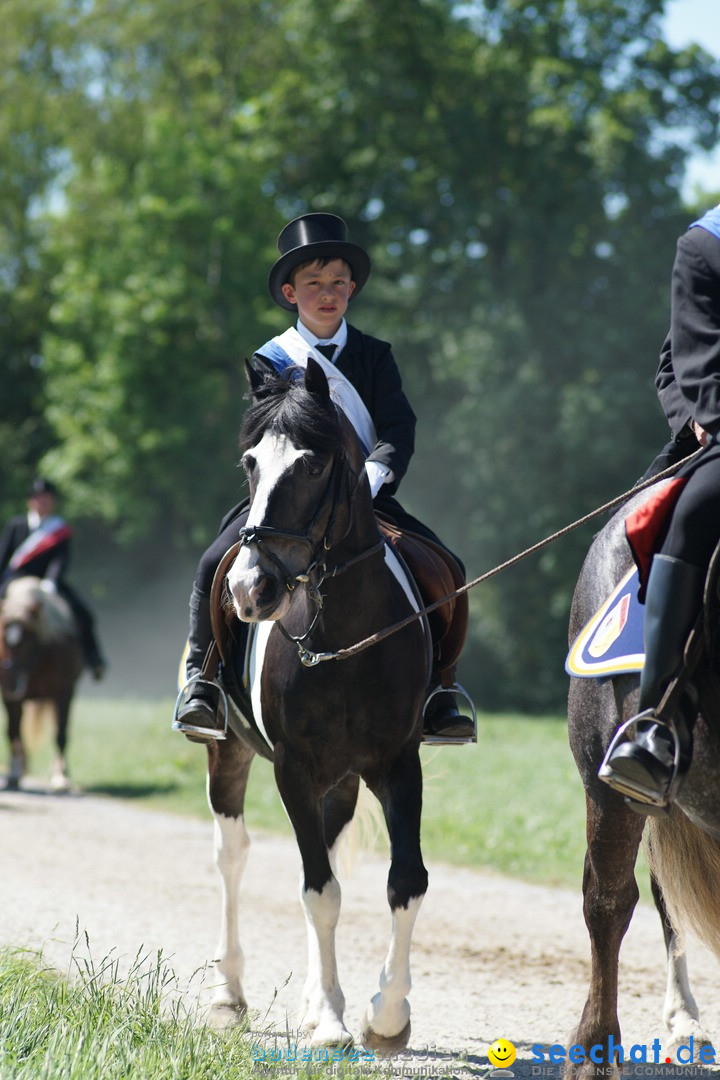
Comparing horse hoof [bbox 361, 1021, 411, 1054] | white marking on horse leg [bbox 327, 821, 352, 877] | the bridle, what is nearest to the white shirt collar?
the bridle

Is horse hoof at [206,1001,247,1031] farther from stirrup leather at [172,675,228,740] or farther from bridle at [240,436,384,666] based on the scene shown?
bridle at [240,436,384,666]

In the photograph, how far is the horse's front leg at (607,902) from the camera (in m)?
4.48

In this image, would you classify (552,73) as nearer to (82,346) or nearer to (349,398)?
(82,346)

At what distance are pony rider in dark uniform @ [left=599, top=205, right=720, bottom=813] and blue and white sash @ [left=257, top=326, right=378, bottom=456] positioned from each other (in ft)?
5.76

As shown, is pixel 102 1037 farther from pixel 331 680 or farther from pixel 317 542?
pixel 317 542

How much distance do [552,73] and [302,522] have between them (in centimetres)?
2710

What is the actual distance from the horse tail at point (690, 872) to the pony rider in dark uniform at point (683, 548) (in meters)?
0.61

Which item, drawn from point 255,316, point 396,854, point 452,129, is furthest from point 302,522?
point 255,316

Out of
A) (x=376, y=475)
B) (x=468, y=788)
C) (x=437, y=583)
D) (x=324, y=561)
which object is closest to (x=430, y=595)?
(x=437, y=583)

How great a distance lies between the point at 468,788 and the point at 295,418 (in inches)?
390

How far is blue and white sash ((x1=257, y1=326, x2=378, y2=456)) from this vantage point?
5559 mm

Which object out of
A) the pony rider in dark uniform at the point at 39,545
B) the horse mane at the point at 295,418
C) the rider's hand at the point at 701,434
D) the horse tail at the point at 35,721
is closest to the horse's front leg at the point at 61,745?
the horse tail at the point at 35,721

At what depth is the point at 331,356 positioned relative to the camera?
19.1 ft

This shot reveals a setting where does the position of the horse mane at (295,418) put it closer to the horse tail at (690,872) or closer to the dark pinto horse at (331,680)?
the dark pinto horse at (331,680)
